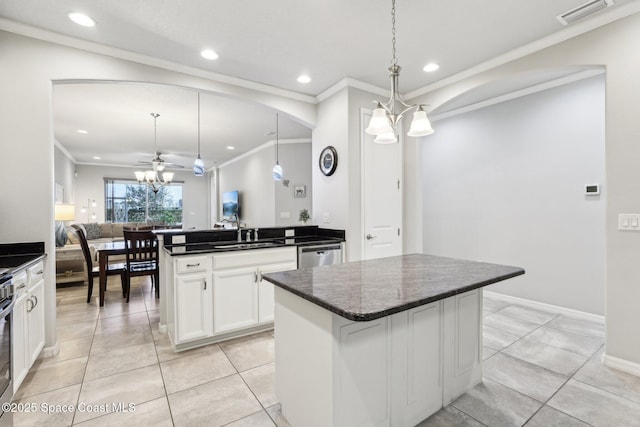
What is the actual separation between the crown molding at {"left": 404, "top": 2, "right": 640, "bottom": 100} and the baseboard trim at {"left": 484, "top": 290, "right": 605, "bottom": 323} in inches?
112

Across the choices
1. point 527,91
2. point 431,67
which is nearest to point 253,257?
point 431,67

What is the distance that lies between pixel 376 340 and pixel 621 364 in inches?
87.7

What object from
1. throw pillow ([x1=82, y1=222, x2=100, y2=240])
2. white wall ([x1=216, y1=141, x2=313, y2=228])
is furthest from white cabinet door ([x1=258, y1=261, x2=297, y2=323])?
throw pillow ([x1=82, y1=222, x2=100, y2=240])

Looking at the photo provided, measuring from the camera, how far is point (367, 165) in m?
3.59

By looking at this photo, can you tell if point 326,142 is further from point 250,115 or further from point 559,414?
point 559,414

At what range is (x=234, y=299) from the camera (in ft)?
9.44

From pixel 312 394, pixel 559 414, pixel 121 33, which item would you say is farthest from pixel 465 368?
pixel 121 33

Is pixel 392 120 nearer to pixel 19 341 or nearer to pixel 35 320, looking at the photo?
pixel 19 341

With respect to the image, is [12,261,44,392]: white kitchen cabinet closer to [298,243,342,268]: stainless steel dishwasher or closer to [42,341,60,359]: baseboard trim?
[42,341,60,359]: baseboard trim

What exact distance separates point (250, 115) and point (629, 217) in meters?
4.63

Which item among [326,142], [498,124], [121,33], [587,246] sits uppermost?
[121,33]

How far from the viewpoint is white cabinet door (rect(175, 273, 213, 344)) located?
262 cm

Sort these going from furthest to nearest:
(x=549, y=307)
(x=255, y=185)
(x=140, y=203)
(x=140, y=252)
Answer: (x=140, y=203)
(x=255, y=185)
(x=140, y=252)
(x=549, y=307)

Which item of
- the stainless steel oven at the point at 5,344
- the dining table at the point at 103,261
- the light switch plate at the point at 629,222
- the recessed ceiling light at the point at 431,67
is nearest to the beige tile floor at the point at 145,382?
the stainless steel oven at the point at 5,344
